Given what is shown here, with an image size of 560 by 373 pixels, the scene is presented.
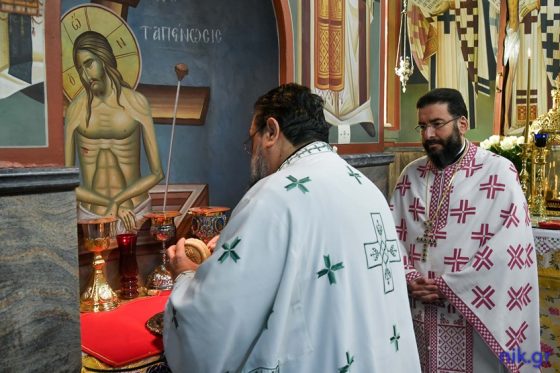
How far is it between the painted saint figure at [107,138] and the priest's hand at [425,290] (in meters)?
1.54

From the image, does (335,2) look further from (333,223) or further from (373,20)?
(333,223)

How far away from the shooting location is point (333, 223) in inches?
66.8

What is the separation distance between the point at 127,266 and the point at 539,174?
307cm

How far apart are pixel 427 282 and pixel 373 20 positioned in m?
2.04

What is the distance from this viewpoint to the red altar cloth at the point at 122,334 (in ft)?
7.46

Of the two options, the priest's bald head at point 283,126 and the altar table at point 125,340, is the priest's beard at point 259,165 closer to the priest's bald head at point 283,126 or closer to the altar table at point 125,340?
the priest's bald head at point 283,126

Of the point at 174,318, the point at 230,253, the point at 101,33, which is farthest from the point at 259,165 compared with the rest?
the point at 101,33

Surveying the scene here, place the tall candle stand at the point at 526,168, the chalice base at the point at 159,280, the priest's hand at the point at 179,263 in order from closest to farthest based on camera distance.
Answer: the priest's hand at the point at 179,263, the chalice base at the point at 159,280, the tall candle stand at the point at 526,168

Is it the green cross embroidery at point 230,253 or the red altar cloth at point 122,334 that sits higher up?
the green cross embroidery at point 230,253

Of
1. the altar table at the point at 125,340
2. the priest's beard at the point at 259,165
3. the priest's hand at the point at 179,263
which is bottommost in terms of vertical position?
the altar table at the point at 125,340

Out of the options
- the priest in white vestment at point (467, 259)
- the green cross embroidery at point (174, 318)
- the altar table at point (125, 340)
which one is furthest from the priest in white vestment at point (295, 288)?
the priest in white vestment at point (467, 259)

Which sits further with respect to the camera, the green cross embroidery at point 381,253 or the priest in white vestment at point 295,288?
the green cross embroidery at point 381,253

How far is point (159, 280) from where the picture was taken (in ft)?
10.6

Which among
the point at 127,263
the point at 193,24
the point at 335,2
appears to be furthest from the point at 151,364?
the point at 335,2
